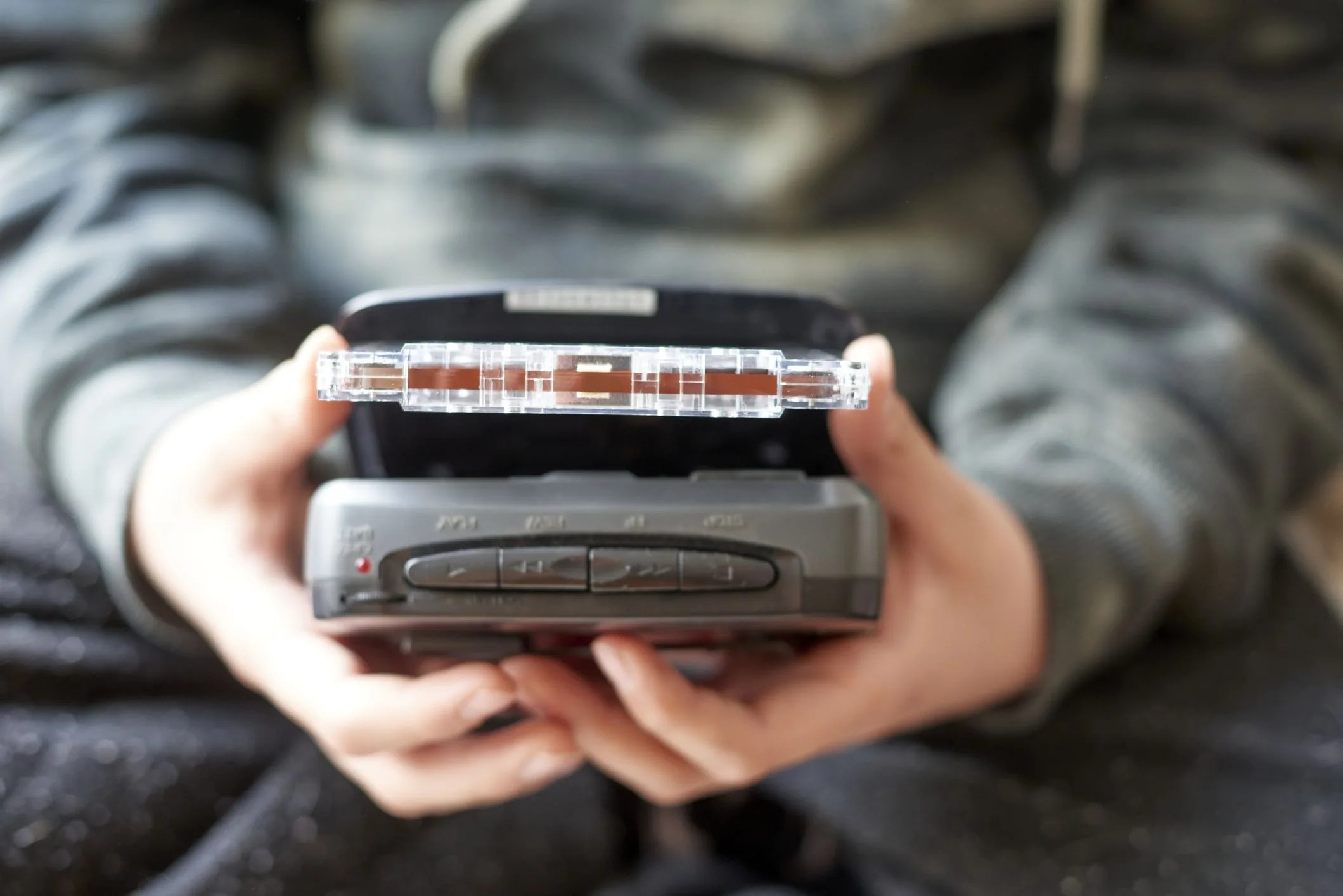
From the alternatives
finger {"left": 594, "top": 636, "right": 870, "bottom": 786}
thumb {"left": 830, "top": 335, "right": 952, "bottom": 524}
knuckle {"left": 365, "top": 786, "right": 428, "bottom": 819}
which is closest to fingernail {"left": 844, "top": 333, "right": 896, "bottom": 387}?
thumb {"left": 830, "top": 335, "right": 952, "bottom": 524}

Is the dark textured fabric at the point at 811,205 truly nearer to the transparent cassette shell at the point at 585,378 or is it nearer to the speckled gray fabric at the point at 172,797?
the speckled gray fabric at the point at 172,797

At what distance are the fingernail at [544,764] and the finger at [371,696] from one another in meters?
0.02

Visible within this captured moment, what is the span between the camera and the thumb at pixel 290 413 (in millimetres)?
304

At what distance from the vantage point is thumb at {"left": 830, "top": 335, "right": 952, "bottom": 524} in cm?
31

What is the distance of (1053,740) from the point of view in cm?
46

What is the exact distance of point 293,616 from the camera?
0.34m

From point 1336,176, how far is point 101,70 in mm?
638

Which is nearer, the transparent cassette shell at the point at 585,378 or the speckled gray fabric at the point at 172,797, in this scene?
the transparent cassette shell at the point at 585,378

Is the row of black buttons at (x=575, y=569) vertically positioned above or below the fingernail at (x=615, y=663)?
above

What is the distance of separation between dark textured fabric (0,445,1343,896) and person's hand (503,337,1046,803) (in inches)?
1.9

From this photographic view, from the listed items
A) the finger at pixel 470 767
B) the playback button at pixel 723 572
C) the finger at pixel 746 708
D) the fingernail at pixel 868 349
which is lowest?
the finger at pixel 470 767

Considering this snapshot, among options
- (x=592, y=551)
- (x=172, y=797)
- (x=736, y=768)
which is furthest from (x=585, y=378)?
(x=172, y=797)

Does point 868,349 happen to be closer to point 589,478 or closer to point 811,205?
point 589,478

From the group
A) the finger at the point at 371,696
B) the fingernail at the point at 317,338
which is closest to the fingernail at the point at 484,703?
the finger at the point at 371,696
